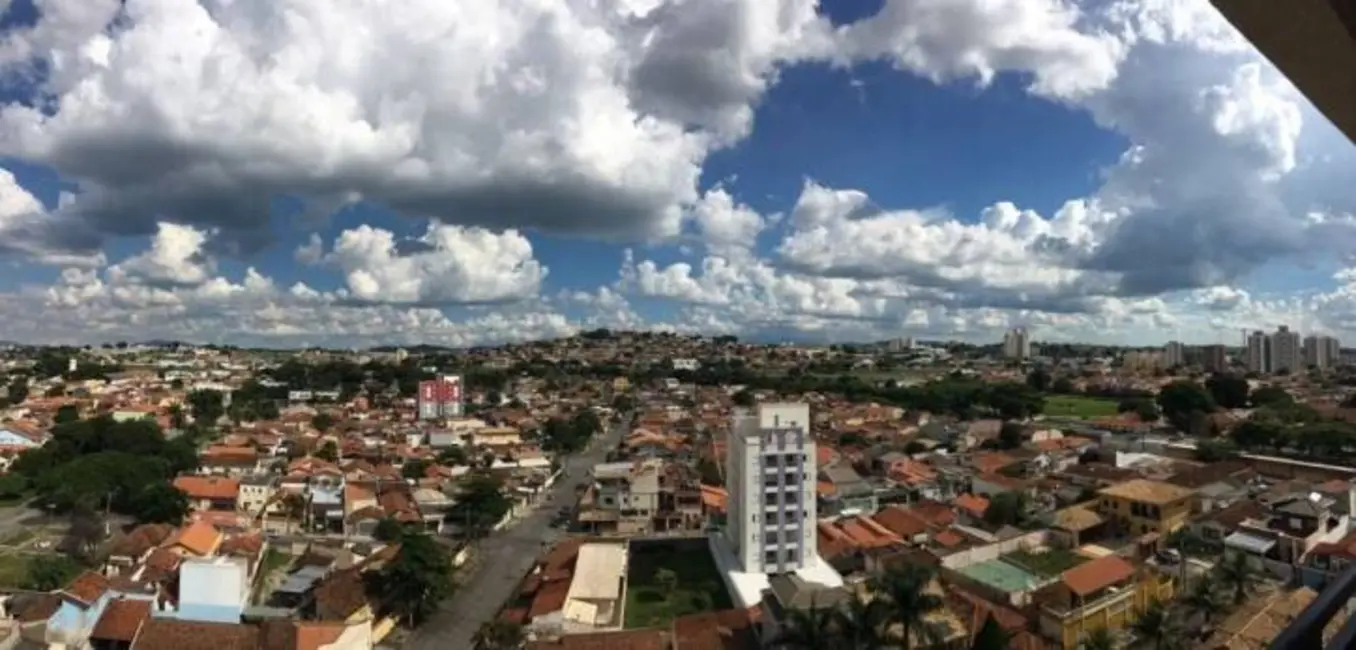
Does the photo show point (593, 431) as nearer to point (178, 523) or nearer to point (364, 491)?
point (364, 491)

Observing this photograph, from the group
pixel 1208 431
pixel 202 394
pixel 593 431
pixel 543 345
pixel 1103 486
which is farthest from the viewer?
pixel 543 345

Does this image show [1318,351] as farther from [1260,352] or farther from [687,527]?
[687,527]

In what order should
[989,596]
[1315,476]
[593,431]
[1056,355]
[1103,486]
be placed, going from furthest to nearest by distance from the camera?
[1056,355]
[593,431]
[1315,476]
[1103,486]
[989,596]

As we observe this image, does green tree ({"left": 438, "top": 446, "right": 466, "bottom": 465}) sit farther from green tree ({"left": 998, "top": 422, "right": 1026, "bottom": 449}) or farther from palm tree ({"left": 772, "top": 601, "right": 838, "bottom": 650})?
palm tree ({"left": 772, "top": 601, "right": 838, "bottom": 650})

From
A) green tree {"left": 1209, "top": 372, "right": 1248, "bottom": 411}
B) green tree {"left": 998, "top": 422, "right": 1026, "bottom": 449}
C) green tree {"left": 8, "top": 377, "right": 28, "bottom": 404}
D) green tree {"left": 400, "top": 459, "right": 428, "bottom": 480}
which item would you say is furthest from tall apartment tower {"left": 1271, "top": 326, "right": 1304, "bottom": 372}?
green tree {"left": 8, "top": 377, "right": 28, "bottom": 404}

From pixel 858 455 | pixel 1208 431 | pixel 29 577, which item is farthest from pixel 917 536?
pixel 1208 431

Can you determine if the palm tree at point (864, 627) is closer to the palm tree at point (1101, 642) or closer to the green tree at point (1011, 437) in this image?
the palm tree at point (1101, 642)
